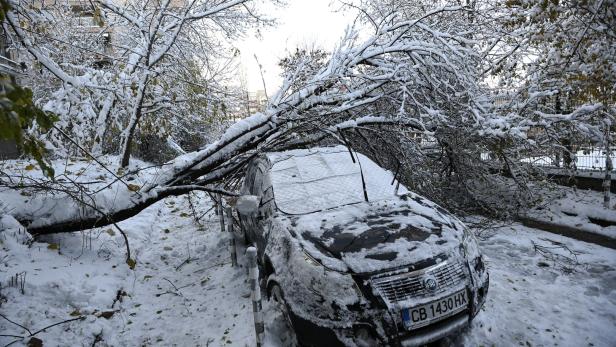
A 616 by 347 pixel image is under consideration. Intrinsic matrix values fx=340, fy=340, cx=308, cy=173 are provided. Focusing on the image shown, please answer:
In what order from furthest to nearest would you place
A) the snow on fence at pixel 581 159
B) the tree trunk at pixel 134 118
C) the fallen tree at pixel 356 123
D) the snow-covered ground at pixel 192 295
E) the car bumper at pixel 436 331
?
the snow on fence at pixel 581 159
the tree trunk at pixel 134 118
the fallen tree at pixel 356 123
the snow-covered ground at pixel 192 295
the car bumper at pixel 436 331

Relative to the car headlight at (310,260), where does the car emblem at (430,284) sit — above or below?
below

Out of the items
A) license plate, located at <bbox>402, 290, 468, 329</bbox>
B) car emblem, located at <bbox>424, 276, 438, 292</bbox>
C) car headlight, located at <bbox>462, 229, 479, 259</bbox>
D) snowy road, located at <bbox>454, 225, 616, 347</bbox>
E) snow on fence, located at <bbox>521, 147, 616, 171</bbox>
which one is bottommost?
snowy road, located at <bbox>454, 225, 616, 347</bbox>

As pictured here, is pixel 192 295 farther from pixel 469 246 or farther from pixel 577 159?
pixel 577 159

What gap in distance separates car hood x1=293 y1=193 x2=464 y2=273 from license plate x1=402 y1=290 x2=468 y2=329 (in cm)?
31

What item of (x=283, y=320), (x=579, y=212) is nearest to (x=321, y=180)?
(x=283, y=320)

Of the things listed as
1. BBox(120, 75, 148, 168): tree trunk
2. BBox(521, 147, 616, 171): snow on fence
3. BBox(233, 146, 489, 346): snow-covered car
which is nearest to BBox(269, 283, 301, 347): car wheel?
BBox(233, 146, 489, 346): snow-covered car

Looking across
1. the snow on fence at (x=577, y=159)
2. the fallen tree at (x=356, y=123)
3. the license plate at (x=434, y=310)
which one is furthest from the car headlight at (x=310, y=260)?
the snow on fence at (x=577, y=159)

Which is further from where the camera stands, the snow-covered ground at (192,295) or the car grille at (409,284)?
the snow-covered ground at (192,295)

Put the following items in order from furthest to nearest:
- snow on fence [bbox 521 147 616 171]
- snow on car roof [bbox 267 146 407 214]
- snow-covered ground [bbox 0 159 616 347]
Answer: snow on fence [bbox 521 147 616 171], snow on car roof [bbox 267 146 407 214], snow-covered ground [bbox 0 159 616 347]

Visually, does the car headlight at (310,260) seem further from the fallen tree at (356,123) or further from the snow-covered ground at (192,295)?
the fallen tree at (356,123)

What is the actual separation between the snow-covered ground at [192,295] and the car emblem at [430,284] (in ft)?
2.32

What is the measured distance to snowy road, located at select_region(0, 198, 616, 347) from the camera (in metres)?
3.30

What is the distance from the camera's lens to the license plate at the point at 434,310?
2572 mm

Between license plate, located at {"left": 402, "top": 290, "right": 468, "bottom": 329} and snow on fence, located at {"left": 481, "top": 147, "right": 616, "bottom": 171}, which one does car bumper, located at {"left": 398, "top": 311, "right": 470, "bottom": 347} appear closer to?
license plate, located at {"left": 402, "top": 290, "right": 468, "bottom": 329}
